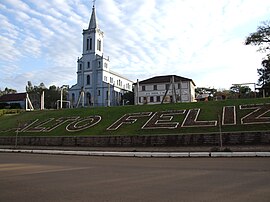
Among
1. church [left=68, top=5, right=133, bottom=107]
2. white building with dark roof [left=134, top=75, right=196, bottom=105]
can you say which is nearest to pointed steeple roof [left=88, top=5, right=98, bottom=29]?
church [left=68, top=5, right=133, bottom=107]

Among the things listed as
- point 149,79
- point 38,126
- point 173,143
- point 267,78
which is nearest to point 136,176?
point 173,143

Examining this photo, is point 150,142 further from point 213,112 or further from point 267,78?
point 267,78

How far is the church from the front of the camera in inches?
3607

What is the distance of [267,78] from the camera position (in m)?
66.2

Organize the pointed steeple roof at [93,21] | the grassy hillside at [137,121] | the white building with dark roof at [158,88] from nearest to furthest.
Result: the grassy hillside at [137,121] < the white building with dark roof at [158,88] < the pointed steeple roof at [93,21]

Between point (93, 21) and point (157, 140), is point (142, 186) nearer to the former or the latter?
point (157, 140)

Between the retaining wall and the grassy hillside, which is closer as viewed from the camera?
the retaining wall

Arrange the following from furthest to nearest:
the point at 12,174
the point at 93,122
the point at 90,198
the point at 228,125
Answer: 1. the point at 93,122
2. the point at 228,125
3. the point at 12,174
4. the point at 90,198

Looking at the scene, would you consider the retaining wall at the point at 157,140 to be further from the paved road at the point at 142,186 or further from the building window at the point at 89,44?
the building window at the point at 89,44

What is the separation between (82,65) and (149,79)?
24.5 metres

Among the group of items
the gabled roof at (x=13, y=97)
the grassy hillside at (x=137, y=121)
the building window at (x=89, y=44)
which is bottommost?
the grassy hillside at (x=137, y=121)

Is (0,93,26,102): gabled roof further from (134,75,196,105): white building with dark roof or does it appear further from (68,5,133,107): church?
(134,75,196,105): white building with dark roof

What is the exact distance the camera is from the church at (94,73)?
301 ft

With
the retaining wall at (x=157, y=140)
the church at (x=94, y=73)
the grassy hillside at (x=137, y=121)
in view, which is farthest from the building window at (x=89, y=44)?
the retaining wall at (x=157, y=140)
